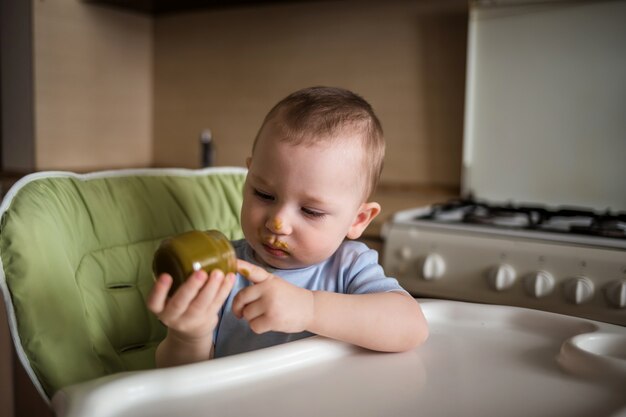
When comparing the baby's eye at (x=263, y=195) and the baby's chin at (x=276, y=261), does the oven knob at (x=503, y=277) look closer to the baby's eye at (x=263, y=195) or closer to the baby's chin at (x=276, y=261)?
the baby's chin at (x=276, y=261)

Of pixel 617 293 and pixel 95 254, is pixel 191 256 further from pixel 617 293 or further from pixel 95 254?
pixel 617 293

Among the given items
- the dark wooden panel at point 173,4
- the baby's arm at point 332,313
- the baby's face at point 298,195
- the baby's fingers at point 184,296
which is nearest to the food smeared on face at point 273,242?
the baby's face at point 298,195

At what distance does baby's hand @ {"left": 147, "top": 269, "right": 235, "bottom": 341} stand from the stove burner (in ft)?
3.27

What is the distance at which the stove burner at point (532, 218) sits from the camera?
1.47 m

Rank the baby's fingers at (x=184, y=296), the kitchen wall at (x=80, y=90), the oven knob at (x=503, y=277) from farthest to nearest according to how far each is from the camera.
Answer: the kitchen wall at (x=80, y=90)
the oven knob at (x=503, y=277)
the baby's fingers at (x=184, y=296)

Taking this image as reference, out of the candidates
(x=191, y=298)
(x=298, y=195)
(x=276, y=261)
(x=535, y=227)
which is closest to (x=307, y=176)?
(x=298, y=195)

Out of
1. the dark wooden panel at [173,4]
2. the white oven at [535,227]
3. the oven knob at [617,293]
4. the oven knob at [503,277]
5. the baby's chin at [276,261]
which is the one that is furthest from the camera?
the dark wooden panel at [173,4]

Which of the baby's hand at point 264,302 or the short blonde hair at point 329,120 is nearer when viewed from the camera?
the baby's hand at point 264,302

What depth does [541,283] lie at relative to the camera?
1354 millimetres

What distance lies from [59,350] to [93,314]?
0.12 metres

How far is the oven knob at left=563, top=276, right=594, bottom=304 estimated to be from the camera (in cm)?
132

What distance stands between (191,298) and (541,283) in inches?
36.6

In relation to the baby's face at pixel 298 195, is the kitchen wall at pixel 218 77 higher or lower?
higher

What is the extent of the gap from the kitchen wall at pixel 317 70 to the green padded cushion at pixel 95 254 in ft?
3.32
